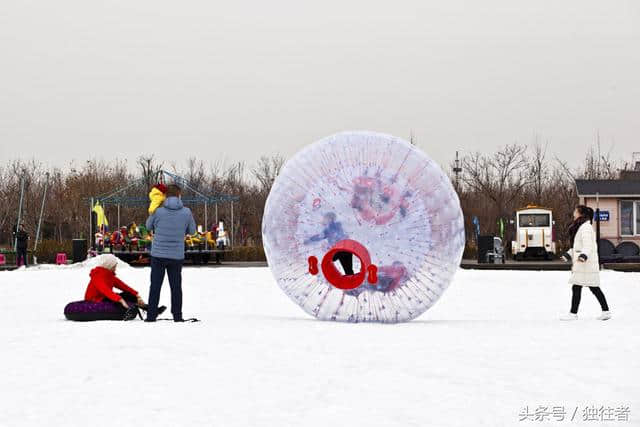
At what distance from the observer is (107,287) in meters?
10.6

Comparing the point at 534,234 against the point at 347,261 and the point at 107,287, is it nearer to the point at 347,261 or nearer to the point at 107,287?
the point at 347,261

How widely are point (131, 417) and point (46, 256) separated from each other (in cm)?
3115

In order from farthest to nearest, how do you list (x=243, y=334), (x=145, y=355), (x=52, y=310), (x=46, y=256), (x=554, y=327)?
1. (x=46, y=256)
2. (x=52, y=310)
3. (x=554, y=327)
4. (x=243, y=334)
5. (x=145, y=355)

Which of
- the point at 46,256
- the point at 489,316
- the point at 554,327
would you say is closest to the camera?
the point at 554,327

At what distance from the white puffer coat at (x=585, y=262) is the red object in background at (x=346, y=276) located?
2.81 m

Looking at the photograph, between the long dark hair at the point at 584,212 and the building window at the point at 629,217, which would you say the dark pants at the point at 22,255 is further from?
the long dark hair at the point at 584,212

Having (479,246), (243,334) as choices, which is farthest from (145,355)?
(479,246)

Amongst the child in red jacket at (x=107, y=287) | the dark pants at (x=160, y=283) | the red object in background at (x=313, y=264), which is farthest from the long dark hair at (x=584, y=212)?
the child in red jacket at (x=107, y=287)

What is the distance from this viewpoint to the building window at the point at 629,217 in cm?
3167

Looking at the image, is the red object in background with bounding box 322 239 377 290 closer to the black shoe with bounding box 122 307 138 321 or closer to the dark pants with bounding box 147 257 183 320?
the dark pants with bounding box 147 257 183 320

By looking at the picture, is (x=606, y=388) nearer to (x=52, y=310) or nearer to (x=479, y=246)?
(x=52, y=310)

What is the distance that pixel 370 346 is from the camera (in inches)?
314

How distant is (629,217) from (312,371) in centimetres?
2758

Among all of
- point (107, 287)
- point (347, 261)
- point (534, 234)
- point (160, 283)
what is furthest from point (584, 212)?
point (534, 234)
